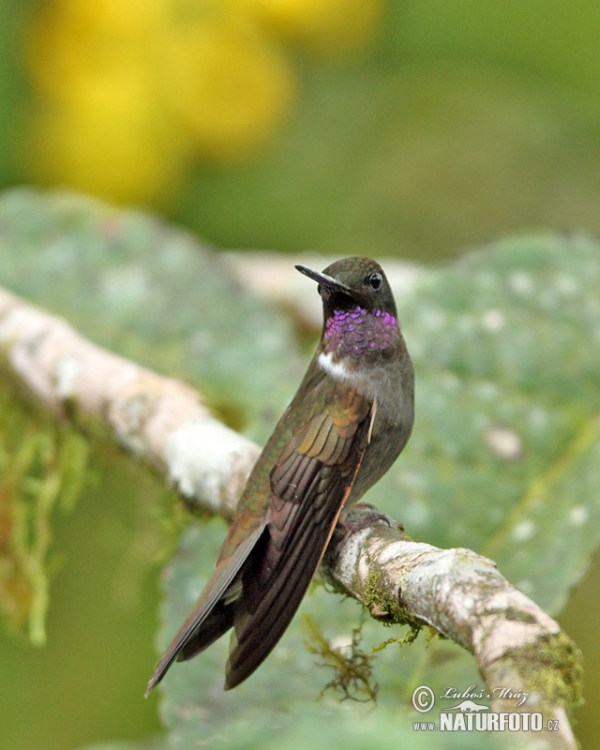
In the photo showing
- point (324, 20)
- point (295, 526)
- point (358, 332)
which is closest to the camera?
point (295, 526)

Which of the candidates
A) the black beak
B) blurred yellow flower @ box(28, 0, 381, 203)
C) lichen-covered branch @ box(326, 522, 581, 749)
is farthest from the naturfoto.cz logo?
blurred yellow flower @ box(28, 0, 381, 203)

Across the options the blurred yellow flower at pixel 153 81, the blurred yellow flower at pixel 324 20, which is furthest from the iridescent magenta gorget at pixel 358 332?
the blurred yellow flower at pixel 324 20

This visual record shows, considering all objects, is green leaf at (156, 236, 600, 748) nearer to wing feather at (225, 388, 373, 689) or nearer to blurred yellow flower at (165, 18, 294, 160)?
wing feather at (225, 388, 373, 689)

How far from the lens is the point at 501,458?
82.8 inches

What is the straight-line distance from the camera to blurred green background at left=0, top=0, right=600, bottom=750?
374cm

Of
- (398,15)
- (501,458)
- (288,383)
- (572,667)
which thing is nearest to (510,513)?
(501,458)

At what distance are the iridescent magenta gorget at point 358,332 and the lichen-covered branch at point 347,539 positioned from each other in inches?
11.4

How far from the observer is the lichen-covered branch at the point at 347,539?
0.97 m

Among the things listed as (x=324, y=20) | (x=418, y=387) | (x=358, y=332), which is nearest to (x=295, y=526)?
(x=358, y=332)

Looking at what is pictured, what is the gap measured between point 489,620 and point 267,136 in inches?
145

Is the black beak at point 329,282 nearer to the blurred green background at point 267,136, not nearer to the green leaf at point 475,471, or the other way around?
the green leaf at point 475,471

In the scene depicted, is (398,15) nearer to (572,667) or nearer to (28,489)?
(28,489)

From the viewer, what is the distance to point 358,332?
2.06 m

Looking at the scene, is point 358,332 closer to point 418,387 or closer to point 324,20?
point 418,387
